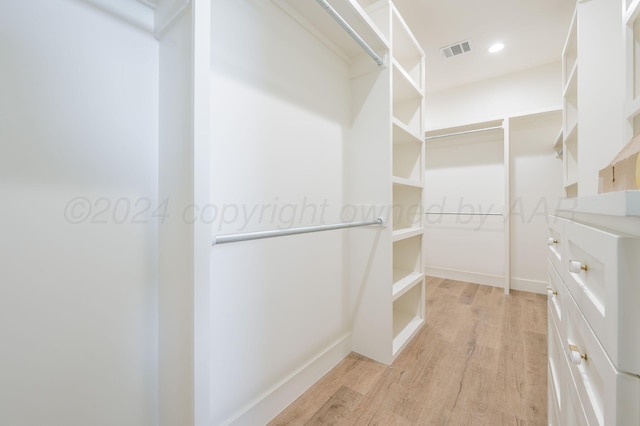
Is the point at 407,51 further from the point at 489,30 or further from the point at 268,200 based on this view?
the point at 268,200

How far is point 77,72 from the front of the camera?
743 millimetres

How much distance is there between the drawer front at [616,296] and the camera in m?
0.35

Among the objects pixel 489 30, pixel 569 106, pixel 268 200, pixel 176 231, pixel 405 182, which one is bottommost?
pixel 176 231

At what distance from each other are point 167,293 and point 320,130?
1.14 m

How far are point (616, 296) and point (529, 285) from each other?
131 inches

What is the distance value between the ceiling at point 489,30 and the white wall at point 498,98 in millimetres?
125

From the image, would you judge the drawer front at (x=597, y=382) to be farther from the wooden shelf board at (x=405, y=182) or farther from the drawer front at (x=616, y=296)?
the wooden shelf board at (x=405, y=182)

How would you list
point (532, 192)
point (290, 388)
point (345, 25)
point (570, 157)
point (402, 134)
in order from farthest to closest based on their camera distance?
point (532, 192) → point (570, 157) → point (402, 134) → point (290, 388) → point (345, 25)

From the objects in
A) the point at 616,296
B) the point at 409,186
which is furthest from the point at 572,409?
the point at 409,186

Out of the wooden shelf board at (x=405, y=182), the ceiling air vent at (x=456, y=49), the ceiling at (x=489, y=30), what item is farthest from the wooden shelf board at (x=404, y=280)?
the ceiling air vent at (x=456, y=49)

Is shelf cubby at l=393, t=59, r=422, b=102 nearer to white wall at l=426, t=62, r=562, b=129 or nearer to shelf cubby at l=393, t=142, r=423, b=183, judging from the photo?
shelf cubby at l=393, t=142, r=423, b=183

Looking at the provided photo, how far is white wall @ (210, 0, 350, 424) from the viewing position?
1.01 m

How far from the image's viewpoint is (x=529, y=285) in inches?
114

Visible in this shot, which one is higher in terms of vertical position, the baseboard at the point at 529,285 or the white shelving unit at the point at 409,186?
the white shelving unit at the point at 409,186
